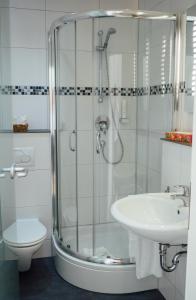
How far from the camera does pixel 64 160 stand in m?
2.57

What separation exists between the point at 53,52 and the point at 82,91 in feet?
1.44

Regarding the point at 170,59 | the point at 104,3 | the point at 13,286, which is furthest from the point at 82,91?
the point at 13,286

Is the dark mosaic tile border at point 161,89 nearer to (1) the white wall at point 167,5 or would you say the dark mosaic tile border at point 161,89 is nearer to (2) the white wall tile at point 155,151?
(2) the white wall tile at point 155,151

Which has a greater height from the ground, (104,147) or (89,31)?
(89,31)

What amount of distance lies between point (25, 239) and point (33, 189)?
20.6 inches

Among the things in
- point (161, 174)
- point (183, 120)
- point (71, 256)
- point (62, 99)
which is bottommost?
point (71, 256)

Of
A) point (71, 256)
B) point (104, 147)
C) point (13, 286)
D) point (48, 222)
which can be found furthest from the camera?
point (48, 222)

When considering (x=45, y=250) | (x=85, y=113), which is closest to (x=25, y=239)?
(x=45, y=250)

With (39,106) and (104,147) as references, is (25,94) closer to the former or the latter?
(39,106)

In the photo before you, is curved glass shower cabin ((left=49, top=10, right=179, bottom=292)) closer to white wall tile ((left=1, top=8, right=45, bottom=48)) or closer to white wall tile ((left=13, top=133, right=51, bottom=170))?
white wall tile ((left=13, top=133, right=51, bottom=170))

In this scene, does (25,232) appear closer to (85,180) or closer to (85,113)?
(85,180)

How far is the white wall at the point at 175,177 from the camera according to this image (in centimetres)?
177

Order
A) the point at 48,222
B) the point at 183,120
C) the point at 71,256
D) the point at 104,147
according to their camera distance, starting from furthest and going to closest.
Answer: the point at 48,222, the point at 104,147, the point at 71,256, the point at 183,120

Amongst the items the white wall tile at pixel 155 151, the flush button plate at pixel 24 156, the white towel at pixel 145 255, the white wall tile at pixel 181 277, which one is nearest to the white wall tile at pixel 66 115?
the flush button plate at pixel 24 156
